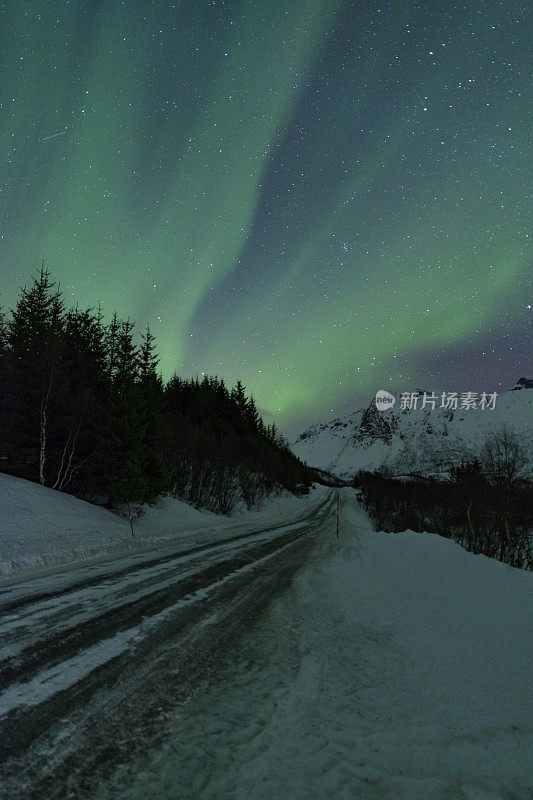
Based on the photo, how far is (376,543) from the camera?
14.8 metres

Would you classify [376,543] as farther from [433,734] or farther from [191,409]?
[191,409]

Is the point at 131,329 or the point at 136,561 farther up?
the point at 131,329

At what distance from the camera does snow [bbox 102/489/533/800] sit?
2498 mm

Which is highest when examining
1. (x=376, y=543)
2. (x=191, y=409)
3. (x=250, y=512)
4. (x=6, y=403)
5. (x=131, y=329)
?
(x=131, y=329)

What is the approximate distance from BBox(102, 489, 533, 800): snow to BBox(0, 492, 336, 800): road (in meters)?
0.29

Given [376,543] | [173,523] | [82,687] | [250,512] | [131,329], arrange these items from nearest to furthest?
[82,687]
[376,543]
[173,523]
[131,329]
[250,512]

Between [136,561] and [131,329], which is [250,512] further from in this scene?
[136,561]

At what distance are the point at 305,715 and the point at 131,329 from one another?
83.0ft

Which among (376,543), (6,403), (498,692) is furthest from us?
(6,403)

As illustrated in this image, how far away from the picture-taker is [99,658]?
404cm

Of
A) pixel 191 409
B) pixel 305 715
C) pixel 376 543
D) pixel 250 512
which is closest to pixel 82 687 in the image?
pixel 305 715

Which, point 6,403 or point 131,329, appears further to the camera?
point 131,329

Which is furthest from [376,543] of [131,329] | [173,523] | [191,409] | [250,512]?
[191,409]

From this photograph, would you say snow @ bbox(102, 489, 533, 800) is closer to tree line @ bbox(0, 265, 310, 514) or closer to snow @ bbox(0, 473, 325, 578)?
snow @ bbox(0, 473, 325, 578)
